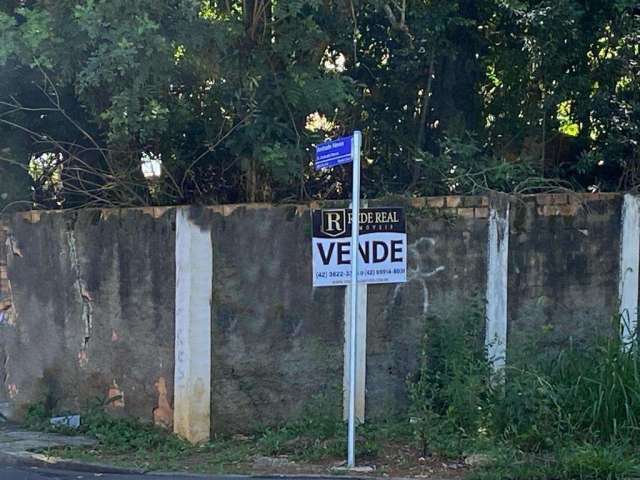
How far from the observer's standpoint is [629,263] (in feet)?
25.6

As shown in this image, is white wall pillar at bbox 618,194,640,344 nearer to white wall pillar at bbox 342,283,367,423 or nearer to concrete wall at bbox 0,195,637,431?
concrete wall at bbox 0,195,637,431

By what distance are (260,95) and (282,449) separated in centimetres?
313

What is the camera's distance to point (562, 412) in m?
6.55

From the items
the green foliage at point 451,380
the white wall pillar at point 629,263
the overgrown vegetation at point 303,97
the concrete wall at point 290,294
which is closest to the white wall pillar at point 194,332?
the concrete wall at point 290,294

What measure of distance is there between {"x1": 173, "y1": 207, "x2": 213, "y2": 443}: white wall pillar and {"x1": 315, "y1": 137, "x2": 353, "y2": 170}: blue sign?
1470 millimetres

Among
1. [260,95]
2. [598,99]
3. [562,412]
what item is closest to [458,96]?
[598,99]

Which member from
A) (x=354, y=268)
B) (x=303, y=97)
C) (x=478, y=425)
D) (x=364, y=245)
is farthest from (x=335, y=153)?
(x=478, y=425)

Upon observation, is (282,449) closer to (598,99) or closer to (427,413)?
(427,413)

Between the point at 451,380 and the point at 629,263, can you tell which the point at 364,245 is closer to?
the point at 451,380

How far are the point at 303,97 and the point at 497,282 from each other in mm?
2424

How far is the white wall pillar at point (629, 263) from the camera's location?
7742 millimetres

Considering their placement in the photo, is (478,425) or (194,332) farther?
(194,332)

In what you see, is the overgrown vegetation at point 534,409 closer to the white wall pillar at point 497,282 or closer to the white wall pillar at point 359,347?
the white wall pillar at point 497,282

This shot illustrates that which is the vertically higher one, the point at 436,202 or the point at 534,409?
the point at 436,202
